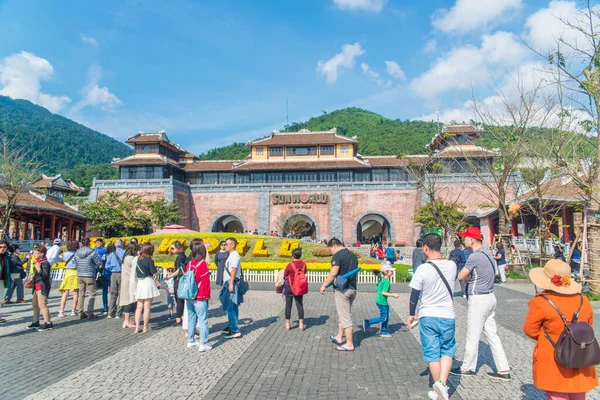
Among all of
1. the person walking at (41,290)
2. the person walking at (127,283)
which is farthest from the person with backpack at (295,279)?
the person walking at (41,290)

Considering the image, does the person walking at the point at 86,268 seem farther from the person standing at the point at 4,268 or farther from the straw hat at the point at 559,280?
the straw hat at the point at 559,280

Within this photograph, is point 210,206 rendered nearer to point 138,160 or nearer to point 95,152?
point 138,160

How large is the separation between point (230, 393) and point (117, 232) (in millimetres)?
28811

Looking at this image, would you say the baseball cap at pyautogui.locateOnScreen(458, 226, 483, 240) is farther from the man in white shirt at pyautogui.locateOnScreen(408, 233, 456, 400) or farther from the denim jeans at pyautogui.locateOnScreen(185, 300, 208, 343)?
Result: the denim jeans at pyautogui.locateOnScreen(185, 300, 208, 343)

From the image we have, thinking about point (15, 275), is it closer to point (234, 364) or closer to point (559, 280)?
point (234, 364)

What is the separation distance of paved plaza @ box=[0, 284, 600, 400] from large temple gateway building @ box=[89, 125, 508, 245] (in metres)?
25.8

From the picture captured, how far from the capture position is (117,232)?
1174 inches

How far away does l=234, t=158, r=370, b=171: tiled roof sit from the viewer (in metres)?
34.3

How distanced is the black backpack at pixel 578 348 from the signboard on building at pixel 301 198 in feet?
102

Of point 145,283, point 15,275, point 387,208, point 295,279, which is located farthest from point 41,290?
point 387,208

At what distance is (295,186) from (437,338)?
3059cm

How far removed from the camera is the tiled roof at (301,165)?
34.3 metres

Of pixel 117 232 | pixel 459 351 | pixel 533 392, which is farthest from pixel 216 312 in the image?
pixel 117 232

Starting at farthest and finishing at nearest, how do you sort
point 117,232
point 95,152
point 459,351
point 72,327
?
point 95,152 → point 117,232 → point 72,327 → point 459,351
